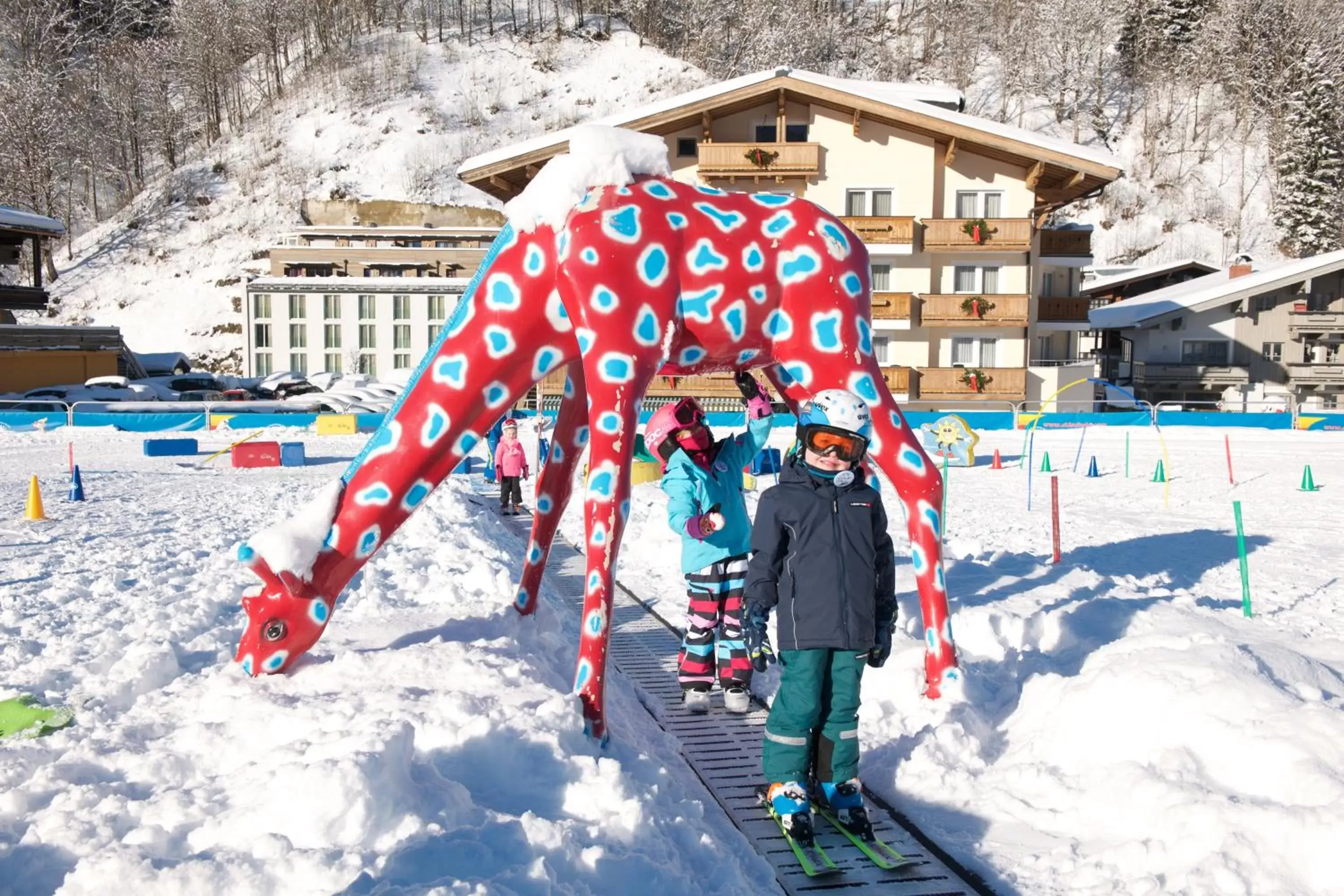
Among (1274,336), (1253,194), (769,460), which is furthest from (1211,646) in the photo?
(1253,194)

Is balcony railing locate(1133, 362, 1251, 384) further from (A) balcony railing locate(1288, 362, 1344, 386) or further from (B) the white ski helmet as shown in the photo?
(B) the white ski helmet

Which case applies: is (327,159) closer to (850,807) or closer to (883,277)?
(883,277)

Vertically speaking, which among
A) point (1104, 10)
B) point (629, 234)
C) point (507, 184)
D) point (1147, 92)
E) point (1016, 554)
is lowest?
point (1016, 554)

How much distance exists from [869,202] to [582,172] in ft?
103

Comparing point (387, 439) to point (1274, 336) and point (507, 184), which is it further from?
point (1274, 336)

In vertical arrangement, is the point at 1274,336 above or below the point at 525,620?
above

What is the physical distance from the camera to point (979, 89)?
79.5 meters

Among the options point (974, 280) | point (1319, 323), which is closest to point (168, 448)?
point (974, 280)

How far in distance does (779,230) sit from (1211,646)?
3457 millimetres

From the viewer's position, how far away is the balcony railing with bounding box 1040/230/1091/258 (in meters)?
38.6

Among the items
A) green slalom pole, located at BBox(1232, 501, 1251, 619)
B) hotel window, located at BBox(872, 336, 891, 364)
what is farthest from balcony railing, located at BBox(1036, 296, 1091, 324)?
green slalom pole, located at BBox(1232, 501, 1251, 619)

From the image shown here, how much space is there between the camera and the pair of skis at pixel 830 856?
4270 millimetres

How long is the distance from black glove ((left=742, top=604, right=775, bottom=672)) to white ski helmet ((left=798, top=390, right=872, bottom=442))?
2.93 ft

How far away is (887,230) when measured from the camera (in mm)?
Result: 34406
